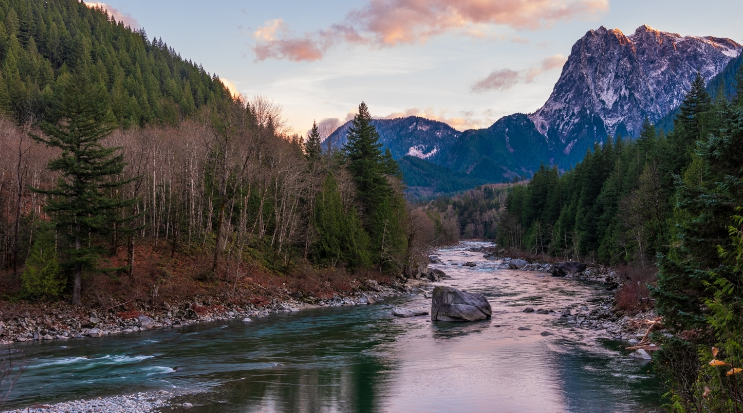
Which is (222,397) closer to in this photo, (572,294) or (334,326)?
(334,326)

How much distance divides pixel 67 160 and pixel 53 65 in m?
110

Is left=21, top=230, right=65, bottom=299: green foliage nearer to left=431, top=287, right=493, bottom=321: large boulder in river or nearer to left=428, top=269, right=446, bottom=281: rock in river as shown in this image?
left=431, top=287, right=493, bottom=321: large boulder in river

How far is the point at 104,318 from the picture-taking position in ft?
101

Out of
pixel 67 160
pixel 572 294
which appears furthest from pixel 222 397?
pixel 572 294

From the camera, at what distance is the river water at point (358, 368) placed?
59.6 ft

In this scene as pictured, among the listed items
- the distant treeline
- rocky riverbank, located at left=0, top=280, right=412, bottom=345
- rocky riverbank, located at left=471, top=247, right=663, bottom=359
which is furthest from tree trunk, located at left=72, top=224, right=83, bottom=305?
rocky riverbank, located at left=471, top=247, right=663, bottom=359

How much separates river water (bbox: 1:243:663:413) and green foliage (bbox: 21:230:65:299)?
16.5ft

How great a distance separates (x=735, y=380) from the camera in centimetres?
689

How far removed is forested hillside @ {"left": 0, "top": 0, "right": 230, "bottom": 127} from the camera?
270ft

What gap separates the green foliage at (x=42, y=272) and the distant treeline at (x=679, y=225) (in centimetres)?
3272

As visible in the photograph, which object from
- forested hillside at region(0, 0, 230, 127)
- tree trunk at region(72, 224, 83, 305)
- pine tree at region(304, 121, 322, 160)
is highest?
forested hillside at region(0, 0, 230, 127)

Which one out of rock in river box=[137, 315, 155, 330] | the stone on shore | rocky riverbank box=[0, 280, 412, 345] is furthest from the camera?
rock in river box=[137, 315, 155, 330]

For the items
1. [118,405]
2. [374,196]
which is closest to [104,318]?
[118,405]

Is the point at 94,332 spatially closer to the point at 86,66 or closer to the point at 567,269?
the point at 567,269
